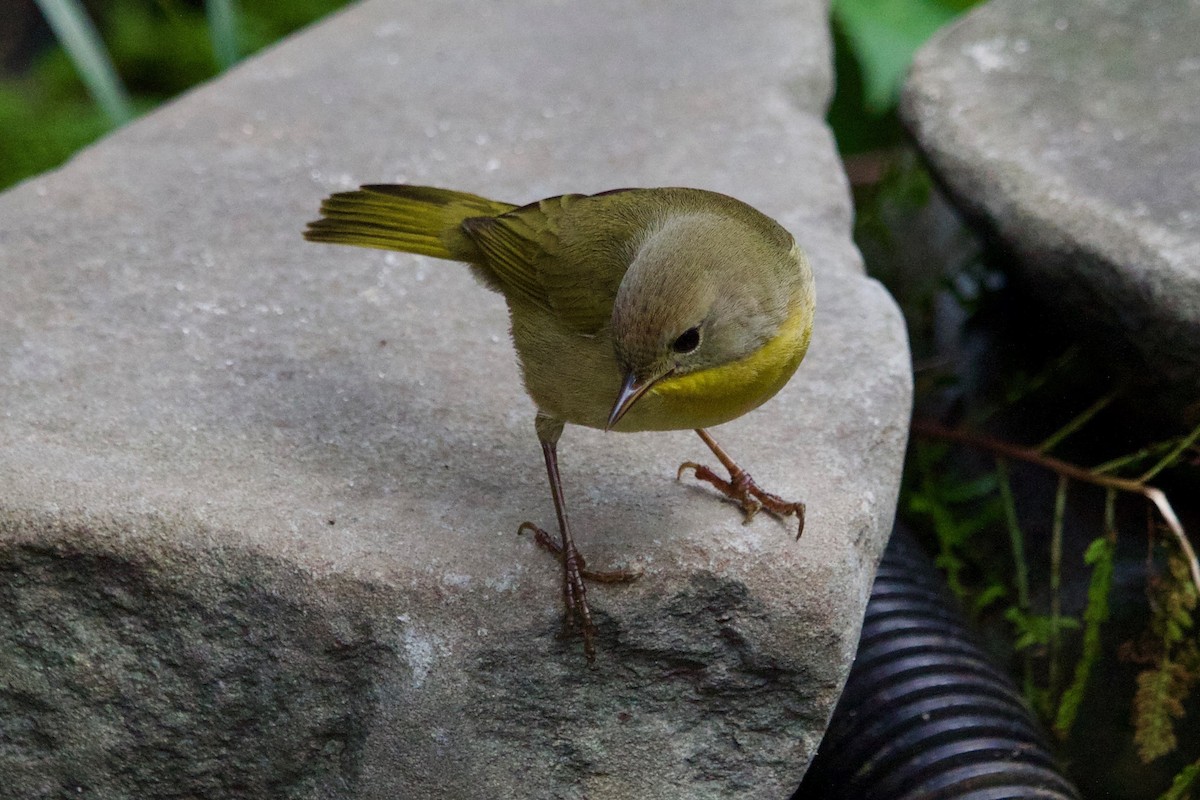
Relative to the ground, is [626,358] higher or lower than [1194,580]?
higher

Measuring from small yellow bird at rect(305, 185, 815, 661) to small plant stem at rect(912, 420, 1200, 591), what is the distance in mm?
1343

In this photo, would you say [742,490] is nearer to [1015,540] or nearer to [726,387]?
[726,387]

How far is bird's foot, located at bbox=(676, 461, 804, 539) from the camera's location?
2.41m

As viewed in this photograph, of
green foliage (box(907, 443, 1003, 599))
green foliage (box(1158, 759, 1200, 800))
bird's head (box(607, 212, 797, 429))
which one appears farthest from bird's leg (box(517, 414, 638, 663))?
green foliage (box(907, 443, 1003, 599))

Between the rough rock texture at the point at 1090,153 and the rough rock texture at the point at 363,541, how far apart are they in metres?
0.62

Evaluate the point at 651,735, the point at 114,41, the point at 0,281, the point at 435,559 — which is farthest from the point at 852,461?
the point at 114,41

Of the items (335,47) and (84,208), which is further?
(335,47)

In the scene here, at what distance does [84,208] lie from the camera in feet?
11.4

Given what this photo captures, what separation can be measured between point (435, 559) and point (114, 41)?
5425 millimetres

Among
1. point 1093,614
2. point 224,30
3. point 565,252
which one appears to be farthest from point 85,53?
point 1093,614

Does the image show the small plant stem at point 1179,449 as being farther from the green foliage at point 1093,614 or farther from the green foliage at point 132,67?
the green foliage at point 132,67

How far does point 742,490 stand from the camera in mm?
2479

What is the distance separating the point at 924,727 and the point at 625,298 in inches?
52.9

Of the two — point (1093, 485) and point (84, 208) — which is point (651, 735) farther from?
point (84, 208)
